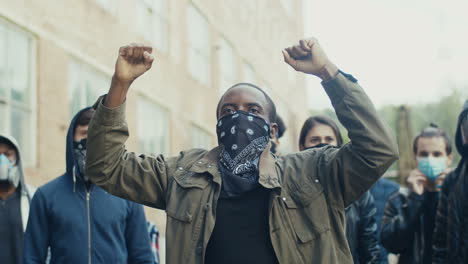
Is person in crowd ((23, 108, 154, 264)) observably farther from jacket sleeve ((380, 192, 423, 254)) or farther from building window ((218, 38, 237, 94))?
building window ((218, 38, 237, 94))

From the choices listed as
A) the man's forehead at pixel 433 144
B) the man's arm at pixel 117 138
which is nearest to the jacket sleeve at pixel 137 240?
the man's arm at pixel 117 138

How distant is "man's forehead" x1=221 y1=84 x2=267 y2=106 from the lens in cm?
353

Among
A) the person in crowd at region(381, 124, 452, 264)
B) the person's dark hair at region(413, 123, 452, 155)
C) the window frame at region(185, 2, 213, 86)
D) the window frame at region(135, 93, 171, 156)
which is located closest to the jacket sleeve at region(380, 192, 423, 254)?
the person in crowd at region(381, 124, 452, 264)

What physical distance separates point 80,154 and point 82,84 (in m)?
7.65

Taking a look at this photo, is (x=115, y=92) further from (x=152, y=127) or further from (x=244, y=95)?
(x=152, y=127)

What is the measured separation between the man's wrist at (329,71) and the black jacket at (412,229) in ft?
9.13

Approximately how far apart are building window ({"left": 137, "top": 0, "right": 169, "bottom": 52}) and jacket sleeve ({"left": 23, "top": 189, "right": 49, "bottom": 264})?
11347mm

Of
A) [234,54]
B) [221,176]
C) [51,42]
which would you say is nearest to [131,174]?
[221,176]

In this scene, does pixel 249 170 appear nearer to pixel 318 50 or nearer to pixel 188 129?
pixel 318 50

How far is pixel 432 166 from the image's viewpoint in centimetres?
602

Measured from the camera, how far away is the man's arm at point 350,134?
3168 mm

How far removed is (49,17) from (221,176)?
8.95 metres

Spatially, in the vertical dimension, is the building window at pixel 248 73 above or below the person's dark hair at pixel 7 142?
above

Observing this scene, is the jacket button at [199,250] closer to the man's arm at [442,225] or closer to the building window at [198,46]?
the man's arm at [442,225]
